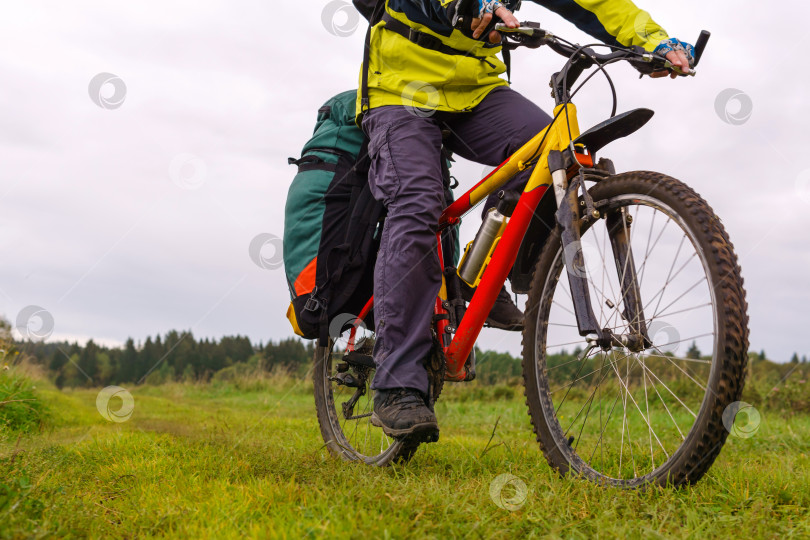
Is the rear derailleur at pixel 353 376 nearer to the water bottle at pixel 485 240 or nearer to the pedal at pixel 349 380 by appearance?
the pedal at pixel 349 380

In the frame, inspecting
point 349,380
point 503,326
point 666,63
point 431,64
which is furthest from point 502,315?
point 666,63

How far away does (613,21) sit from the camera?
7.70 ft

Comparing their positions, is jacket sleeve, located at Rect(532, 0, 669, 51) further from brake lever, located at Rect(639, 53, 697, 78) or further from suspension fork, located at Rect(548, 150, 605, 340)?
suspension fork, located at Rect(548, 150, 605, 340)

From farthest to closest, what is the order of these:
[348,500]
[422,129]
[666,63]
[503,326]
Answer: [503,326]
[422,129]
[666,63]
[348,500]

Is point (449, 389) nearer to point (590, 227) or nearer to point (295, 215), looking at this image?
point (295, 215)

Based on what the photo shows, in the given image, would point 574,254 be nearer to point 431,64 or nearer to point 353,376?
point 431,64

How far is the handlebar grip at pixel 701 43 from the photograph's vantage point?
6.75 ft

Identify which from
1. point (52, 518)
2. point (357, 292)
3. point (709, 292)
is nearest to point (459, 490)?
point (709, 292)

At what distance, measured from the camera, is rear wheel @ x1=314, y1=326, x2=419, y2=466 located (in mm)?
3051

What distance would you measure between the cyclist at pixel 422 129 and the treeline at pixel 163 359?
1.66m

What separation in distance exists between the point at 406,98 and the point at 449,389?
20.6 feet

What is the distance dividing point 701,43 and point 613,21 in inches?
14.9

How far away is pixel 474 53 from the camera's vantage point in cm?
276

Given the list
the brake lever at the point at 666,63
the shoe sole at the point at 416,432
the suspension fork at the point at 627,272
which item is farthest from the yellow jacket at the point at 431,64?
the shoe sole at the point at 416,432
